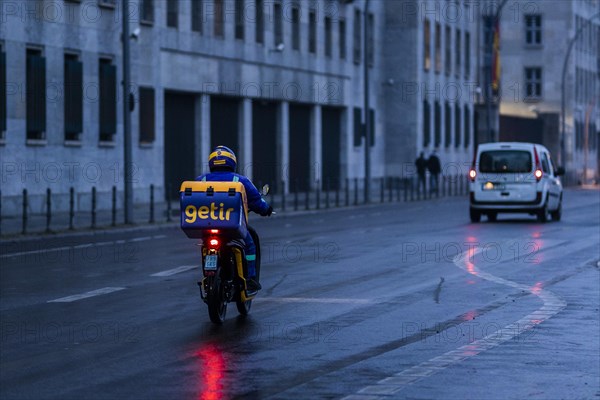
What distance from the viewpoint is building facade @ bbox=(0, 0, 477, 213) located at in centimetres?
4097

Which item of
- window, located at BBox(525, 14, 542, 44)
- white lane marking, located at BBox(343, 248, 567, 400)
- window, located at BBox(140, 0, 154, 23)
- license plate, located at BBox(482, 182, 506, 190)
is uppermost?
window, located at BBox(525, 14, 542, 44)

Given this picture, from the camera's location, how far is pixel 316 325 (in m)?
14.1

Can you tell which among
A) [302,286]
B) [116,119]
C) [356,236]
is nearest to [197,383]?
[302,286]

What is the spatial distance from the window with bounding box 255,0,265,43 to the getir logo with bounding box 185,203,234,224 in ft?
143

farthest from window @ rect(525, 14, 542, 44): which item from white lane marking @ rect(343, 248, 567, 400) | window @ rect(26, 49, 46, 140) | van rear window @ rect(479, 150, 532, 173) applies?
white lane marking @ rect(343, 248, 567, 400)

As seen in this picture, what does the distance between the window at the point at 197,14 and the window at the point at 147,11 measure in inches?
148

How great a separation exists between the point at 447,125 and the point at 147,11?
38.2 metres

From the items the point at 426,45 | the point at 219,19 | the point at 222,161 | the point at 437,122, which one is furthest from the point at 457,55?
the point at 222,161

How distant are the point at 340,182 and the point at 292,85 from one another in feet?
27.0

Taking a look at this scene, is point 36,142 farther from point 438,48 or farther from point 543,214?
point 438,48

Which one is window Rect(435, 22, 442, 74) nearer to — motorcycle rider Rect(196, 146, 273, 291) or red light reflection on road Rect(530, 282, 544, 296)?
red light reflection on road Rect(530, 282, 544, 296)

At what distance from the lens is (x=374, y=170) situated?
72750 millimetres

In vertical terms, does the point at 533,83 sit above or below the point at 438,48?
below

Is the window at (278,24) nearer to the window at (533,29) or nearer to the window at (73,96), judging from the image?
the window at (73,96)
